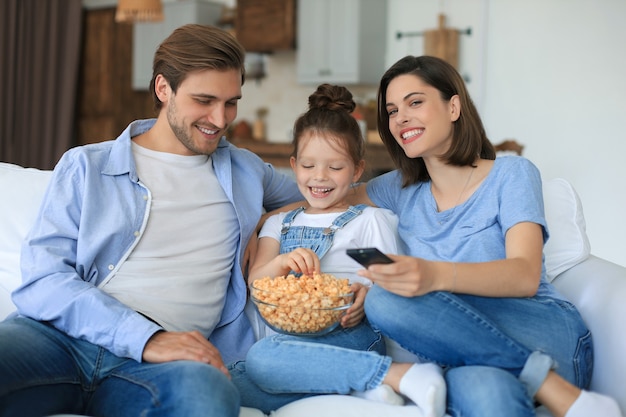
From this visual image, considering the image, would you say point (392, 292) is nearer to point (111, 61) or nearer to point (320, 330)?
point (320, 330)

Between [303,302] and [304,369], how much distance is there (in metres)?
0.16

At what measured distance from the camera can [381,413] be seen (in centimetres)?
158

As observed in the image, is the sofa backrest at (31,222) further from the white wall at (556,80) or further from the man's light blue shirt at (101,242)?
the white wall at (556,80)

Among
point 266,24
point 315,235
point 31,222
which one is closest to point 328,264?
point 315,235

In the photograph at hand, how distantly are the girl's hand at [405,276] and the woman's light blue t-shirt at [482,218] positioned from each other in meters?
0.28

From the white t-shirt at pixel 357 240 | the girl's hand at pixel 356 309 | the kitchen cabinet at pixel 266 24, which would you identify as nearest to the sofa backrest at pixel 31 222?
the white t-shirt at pixel 357 240

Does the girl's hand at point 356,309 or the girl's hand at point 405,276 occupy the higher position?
the girl's hand at point 405,276

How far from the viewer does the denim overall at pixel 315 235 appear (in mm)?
2016

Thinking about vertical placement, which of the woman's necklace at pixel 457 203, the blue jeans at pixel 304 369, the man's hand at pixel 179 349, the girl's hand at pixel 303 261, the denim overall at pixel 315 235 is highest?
the woman's necklace at pixel 457 203

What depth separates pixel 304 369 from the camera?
1699 mm

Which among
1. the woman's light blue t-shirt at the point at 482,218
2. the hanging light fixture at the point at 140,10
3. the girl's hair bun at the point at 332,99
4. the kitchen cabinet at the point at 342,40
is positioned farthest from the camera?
the kitchen cabinet at the point at 342,40

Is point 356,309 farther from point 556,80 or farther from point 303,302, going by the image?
point 556,80

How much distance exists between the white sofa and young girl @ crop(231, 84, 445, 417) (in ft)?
0.20

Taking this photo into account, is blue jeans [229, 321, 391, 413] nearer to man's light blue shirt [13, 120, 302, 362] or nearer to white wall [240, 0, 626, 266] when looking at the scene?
man's light blue shirt [13, 120, 302, 362]
